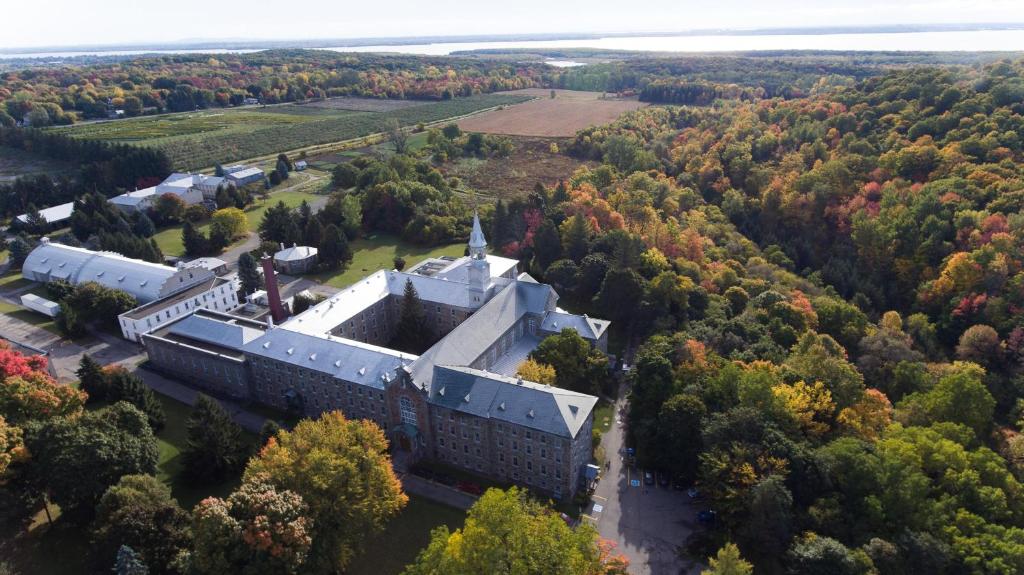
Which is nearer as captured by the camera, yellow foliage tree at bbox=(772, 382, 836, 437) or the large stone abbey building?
the large stone abbey building

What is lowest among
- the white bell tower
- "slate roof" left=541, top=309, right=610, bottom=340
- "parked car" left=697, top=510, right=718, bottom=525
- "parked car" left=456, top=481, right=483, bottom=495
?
"parked car" left=456, top=481, right=483, bottom=495

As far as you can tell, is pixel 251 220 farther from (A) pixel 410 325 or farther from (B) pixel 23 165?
(B) pixel 23 165

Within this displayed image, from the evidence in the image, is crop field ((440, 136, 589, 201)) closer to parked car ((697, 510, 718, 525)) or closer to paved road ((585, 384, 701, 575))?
paved road ((585, 384, 701, 575))

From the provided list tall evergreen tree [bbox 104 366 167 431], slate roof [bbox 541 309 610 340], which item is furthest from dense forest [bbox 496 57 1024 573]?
tall evergreen tree [bbox 104 366 167 431]

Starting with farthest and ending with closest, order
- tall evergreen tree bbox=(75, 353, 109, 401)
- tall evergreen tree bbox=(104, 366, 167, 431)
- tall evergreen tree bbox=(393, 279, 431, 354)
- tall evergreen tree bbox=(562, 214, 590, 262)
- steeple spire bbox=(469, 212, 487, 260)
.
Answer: tall evergreen tree bbox=(562, 214, 590, 262)
tall evergreen tree bbox=(393, 279, 431, 354)
steeple spire bbox=(469, 212, 487, 260)
tall evergreen tree bbox=(75, 353, 109, 401)
tall evergreen tree bbox=(104, 366, 167, 431)

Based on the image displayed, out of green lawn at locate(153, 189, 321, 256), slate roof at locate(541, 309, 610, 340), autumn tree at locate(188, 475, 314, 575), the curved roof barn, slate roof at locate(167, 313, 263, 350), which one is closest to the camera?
autumn tree at locate(188, 475, 314, 575)

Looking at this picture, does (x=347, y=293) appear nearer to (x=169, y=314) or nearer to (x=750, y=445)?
(x=169, y=314)

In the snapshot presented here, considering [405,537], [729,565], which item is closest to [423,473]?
[405,537]
